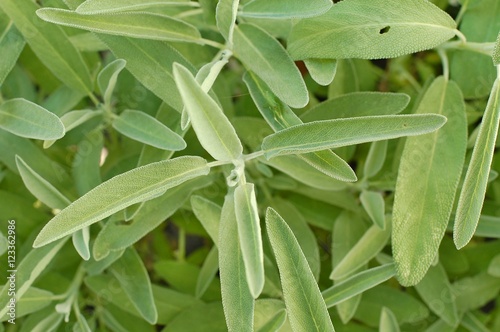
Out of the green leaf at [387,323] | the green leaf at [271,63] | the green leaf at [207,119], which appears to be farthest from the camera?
the green leaf at [387,323]

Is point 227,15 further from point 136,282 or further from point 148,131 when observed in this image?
point 136,282

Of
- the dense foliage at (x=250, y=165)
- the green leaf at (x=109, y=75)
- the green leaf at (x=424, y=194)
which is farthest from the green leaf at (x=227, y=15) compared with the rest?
the green leaf at (x=424, y=194)

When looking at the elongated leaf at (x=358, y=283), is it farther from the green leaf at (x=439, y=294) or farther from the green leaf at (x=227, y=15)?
the green leaf at (x=227, y=15)

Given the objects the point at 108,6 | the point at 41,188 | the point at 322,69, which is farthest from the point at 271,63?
the point at 41,188

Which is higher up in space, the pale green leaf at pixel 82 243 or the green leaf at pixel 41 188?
the green leaf at pixel 41 188

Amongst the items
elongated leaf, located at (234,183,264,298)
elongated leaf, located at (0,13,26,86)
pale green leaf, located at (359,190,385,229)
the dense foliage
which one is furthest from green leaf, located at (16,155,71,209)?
pale green leaf, located at (359,190,385,229)

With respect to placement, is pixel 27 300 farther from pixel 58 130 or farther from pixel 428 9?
pixel 428 9
